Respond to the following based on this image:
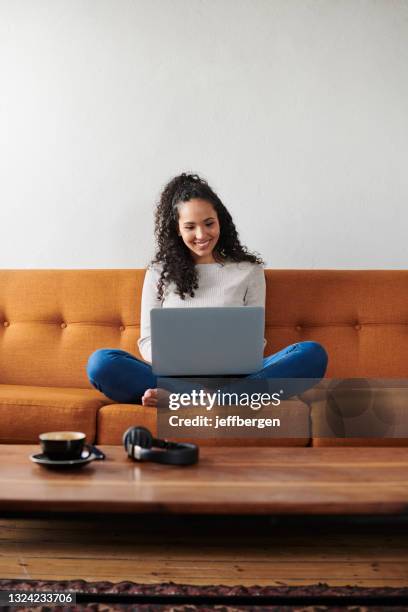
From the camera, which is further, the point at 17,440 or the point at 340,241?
the point at 340,241

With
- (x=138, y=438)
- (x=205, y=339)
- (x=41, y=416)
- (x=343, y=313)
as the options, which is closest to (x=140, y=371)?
(x=41, y=416)

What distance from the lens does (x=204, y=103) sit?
286 cm

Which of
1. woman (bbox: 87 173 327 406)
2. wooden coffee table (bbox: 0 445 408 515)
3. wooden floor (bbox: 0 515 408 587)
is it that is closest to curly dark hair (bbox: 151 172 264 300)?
woman (bbox: 87 173 327 406)

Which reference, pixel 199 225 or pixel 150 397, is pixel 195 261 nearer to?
pixel 199 225

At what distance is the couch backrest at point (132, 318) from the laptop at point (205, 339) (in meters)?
0.82

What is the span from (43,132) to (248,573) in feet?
6.97

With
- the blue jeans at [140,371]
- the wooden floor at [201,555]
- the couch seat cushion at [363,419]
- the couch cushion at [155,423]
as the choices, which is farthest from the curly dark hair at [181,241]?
the wooden floor at [201,555]

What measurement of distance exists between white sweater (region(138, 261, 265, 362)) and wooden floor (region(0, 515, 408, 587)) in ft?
2.65

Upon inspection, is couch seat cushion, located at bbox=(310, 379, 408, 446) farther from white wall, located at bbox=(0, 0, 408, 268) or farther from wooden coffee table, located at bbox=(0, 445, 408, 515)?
white wall, located at bbox=(0, 0, 408, 268)

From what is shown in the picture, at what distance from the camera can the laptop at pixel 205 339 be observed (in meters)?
1.63

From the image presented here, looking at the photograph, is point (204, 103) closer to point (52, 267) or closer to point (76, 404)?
point (52, 267)

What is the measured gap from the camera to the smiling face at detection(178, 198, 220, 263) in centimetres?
240

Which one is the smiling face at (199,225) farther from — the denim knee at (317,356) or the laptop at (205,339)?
the laptop at (205,339)

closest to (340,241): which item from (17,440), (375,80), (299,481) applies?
(375,80)
